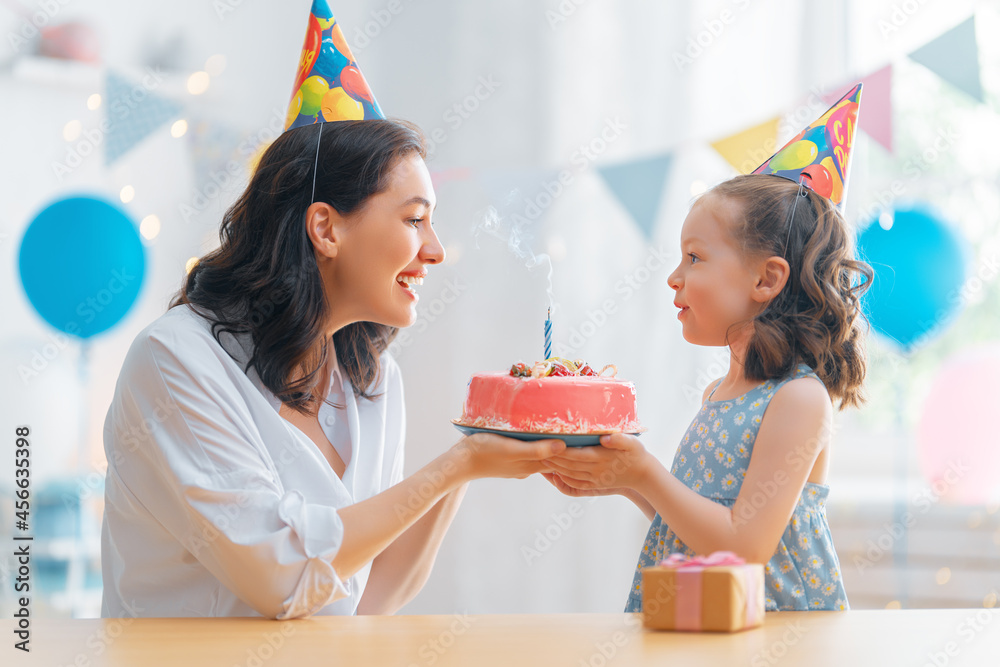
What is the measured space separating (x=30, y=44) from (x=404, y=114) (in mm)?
1228

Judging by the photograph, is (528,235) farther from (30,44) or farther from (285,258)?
(30,44)

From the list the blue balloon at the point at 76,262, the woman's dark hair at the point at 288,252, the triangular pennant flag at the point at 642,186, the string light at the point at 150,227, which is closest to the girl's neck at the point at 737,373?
the woman's dark hair at the point at 288,252

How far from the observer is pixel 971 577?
2852 mm

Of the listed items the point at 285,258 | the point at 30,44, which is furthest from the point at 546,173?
the point at 30,44

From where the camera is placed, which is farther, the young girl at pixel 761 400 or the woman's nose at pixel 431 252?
the woman's nose at pixel 431 252

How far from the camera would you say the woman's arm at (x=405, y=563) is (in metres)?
1.54

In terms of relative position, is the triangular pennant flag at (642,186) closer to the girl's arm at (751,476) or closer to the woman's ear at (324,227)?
the woman's ear at (324,227)

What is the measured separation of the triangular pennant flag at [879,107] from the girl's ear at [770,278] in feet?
3.56

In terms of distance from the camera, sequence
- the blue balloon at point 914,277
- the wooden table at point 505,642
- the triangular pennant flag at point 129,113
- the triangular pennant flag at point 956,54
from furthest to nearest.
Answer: the triangular pennant flag at point 129,113 → the blue balloon at point 914,277 → the triangular pennant flag at point 956,54 → the wooden table at point 505,642

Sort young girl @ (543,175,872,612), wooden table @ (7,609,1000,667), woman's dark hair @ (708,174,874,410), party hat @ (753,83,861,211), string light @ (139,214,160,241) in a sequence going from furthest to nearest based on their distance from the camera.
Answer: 1. string light @ (139,214,160,241)
2. party hat @ (753,83,861,211)
3. woman's dark hair @ (708,174,874,410)
4. young girl @ (543,175,872,612)
5. wooden table @ (7,609,1000,667)

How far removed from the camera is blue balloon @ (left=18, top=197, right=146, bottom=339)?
2240 millimetres

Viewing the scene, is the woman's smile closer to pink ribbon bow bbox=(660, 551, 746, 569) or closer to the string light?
pink ribbon bow bbox=(660, 551, 746, 569)

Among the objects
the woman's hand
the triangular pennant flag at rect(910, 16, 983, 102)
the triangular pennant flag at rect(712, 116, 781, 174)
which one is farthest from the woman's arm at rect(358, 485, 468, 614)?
the triangular pennant flag at rect(910, 16, 983, 102)

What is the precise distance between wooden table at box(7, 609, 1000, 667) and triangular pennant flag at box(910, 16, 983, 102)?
63.3 inches
